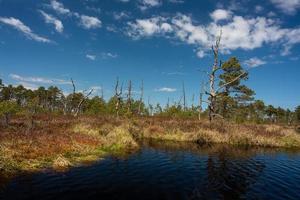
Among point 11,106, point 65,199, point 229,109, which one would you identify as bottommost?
point 65,199

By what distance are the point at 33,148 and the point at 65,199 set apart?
7929mm

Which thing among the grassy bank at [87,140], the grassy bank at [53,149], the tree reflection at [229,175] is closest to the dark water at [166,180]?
the tree reflection at [229,175]

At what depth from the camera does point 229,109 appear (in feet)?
190

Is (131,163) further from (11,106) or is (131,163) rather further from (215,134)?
(11,106)

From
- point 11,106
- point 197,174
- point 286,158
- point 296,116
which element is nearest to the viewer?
point 197,174

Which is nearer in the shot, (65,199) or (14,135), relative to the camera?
(65,199)

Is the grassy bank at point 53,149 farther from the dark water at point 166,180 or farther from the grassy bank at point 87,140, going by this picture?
the dark water at point 166,180

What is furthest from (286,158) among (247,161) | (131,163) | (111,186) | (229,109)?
(229,109)

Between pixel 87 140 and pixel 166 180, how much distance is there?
32.2 feet

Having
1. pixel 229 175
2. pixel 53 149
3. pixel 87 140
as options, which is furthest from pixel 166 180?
pixel 87 140

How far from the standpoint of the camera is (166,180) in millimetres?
13000

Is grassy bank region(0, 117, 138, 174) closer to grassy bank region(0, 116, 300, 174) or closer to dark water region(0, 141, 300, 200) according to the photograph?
grassy bank region(0, 116, 300, 174)

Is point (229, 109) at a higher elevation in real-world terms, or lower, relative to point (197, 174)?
higher

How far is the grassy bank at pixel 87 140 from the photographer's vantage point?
47.6 ft
